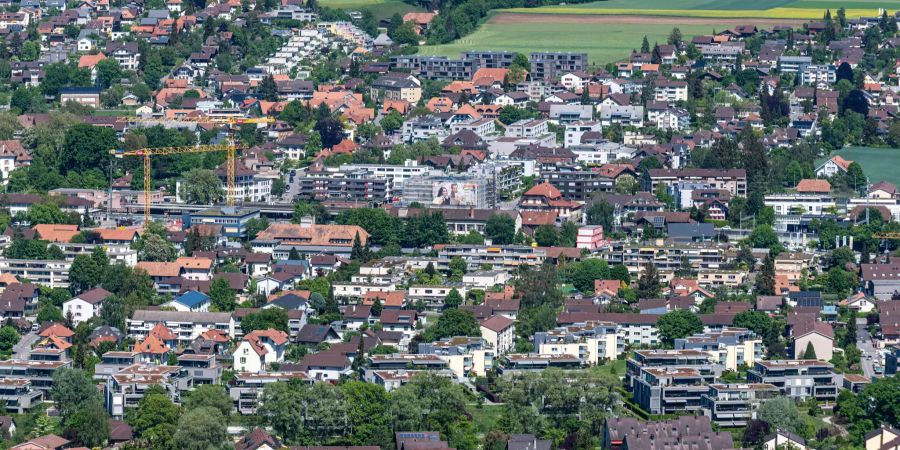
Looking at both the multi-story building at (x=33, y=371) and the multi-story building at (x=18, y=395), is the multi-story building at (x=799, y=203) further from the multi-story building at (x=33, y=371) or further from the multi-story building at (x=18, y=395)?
the multi-story building at (x=18, y=395)

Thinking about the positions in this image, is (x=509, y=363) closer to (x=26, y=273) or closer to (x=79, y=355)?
(x=79, y=355)

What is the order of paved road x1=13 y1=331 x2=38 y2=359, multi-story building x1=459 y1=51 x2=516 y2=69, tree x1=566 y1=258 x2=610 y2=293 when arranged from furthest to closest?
1. multi-story building x1=459 y1=51 x2=516 y2=69
2. tree x1=566 y1=258 x2=610 y2=293
3. paved road x1=13 y1=331 x2=38 y2=359

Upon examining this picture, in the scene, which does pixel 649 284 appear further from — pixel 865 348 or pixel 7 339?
pixel 7 339

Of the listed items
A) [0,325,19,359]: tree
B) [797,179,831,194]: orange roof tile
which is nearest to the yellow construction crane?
[0,325,19,359]: tree

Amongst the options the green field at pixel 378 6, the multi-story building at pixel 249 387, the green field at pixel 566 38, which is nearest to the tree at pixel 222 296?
the multi-story building at pixel 249 387

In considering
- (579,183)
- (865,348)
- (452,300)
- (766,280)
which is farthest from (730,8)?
(865,348)

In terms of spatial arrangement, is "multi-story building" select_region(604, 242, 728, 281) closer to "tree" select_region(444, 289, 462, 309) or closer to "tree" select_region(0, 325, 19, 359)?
"tree" select_region(444, 289, 462, 309)
